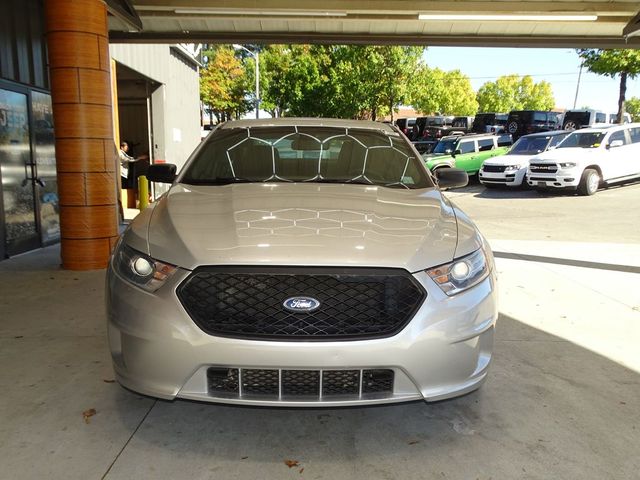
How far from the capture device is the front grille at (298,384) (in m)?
2.44

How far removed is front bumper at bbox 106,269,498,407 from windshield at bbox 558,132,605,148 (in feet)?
49.8

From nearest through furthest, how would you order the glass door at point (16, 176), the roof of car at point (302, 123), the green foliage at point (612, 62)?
1. the roof of car at point (302, 123)
2. the glass door at point (16, 176)
3. the green foliage at point (612, 62)

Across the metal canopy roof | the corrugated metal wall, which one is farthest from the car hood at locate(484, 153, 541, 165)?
the corrugated metal wall

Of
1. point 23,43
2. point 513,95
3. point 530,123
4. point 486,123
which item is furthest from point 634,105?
point 23,43

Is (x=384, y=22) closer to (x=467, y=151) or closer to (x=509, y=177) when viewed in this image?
(x=509, y=177)

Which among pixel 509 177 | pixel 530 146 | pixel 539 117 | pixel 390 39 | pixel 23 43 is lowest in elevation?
pixel 509 177

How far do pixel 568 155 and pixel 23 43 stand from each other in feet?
44.5

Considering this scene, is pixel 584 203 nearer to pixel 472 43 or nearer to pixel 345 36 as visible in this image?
pixel 472 43

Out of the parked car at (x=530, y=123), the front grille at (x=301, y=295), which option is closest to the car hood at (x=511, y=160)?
the parked car at (x=530, y=123)

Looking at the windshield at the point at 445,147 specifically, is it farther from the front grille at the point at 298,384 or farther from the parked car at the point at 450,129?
the front grille at the point at 298,384

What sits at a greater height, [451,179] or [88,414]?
[451,179]

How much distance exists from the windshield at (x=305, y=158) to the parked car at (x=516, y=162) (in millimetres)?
13352

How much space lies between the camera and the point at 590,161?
49.8ft

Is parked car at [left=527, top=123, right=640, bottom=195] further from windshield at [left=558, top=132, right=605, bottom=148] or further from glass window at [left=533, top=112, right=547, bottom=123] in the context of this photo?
glass window at [left=533, top=112, right=547, bottom=123]
